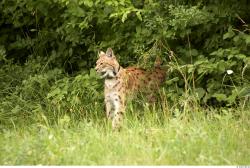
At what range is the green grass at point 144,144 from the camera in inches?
250

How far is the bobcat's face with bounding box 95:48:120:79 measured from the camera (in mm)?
9641

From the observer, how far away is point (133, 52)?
10.2 meters

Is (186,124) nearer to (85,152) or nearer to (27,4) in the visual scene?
(85,152)

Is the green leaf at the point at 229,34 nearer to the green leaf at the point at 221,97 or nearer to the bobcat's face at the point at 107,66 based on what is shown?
the green leaf at the point at 221,97

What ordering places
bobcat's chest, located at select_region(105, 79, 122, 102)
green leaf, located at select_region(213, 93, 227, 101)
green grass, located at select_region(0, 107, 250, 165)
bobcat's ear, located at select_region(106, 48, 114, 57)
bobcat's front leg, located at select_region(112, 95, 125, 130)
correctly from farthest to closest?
bobcat's chest, located at select_region(105, 79, 122, 102), bobcat's ear, located at select_region(106, 48, 114, 57), bobcat's front leg, located at select_region(112, 95, 125, 130), green leaf, located at select_region(213, 93, 227, 101), green grass, located at select_region(0, 107, 250, 165)

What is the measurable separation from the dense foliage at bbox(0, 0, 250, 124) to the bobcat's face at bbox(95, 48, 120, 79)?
0.40 metres

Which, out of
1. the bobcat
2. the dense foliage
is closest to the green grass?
the dense foliage

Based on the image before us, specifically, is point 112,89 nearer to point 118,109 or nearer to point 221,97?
point 118,109

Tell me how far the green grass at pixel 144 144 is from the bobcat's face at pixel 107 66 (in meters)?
1.87

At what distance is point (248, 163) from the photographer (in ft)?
20.8

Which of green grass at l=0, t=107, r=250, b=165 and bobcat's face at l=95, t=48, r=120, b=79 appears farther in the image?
bobcat's face at l=95, t=48, r=120, b=79

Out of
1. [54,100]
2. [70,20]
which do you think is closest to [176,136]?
[54,100]

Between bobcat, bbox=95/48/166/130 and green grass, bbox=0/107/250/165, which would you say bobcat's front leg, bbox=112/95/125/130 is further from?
green grass, bbox=0/107/250/165

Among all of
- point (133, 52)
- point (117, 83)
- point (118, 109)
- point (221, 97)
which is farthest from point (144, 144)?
point (133, 52)
